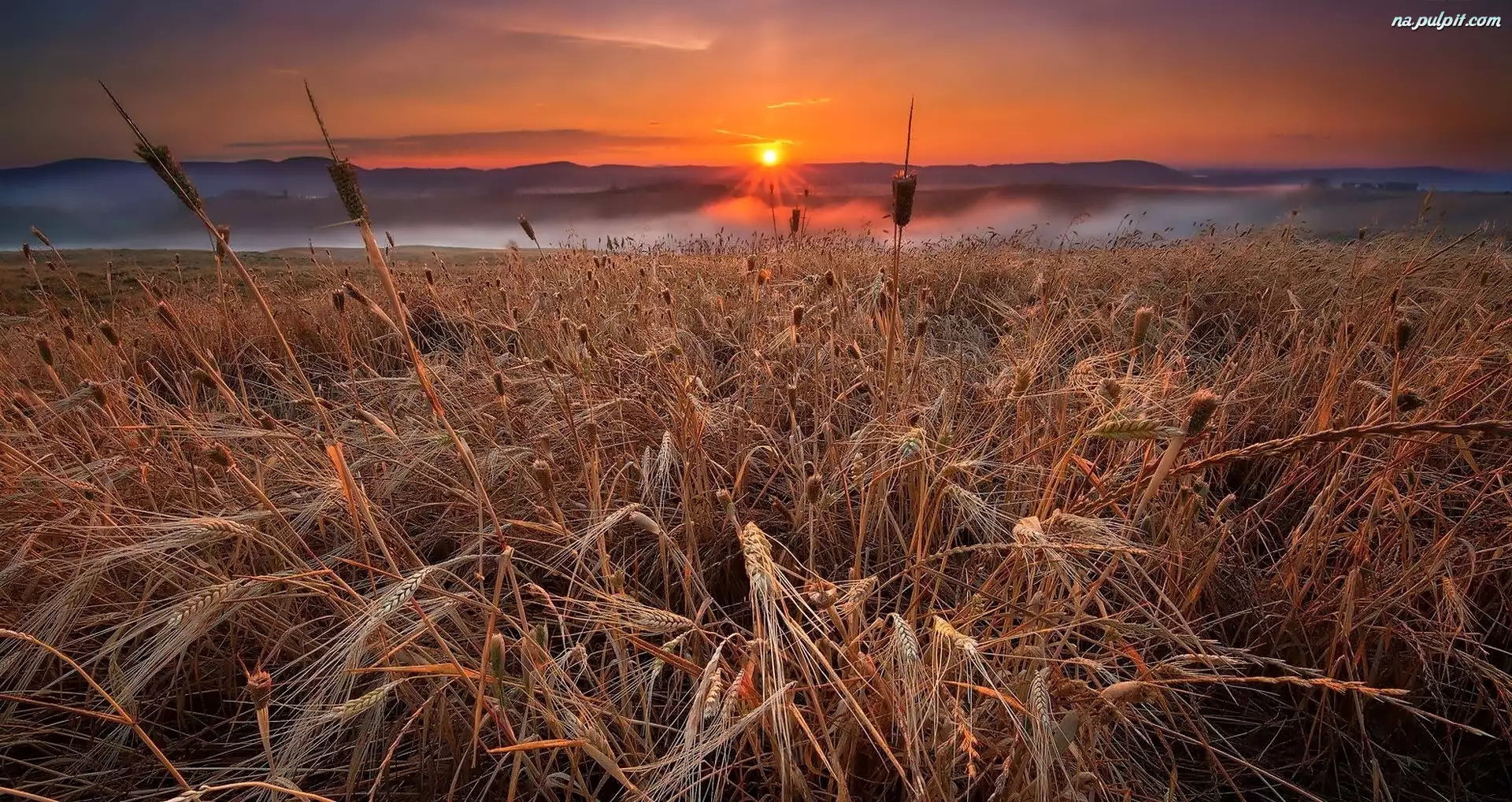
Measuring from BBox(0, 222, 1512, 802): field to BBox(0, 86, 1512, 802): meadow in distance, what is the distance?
20 mm

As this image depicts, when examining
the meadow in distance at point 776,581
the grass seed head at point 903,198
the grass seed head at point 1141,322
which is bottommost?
the meadow in distance at point 776,581

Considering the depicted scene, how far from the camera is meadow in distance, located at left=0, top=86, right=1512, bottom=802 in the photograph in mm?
1123

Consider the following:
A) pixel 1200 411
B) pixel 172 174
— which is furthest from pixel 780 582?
pixel 172 174

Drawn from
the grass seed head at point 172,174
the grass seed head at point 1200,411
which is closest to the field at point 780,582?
the grass seed head at point 1200,411

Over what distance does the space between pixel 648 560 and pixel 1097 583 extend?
4.72 ft

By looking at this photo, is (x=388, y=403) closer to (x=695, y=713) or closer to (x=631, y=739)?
(x=631, y=739)

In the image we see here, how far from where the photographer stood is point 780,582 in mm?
1109

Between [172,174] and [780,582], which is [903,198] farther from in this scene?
[172,174]

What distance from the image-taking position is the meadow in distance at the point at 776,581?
1.12m

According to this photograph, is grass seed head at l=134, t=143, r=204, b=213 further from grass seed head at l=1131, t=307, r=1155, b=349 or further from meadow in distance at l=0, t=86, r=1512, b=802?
grass seed head at l=1131, t=307, r=1155, b=349

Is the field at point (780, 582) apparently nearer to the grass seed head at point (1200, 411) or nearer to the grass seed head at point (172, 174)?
the grass seed head at point (1200, 411)

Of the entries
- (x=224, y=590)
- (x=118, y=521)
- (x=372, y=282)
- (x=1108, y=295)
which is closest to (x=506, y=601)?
(x=224, y=590)

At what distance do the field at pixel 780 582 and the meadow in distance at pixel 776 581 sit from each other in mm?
20

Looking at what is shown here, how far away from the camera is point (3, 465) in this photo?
1.99m
